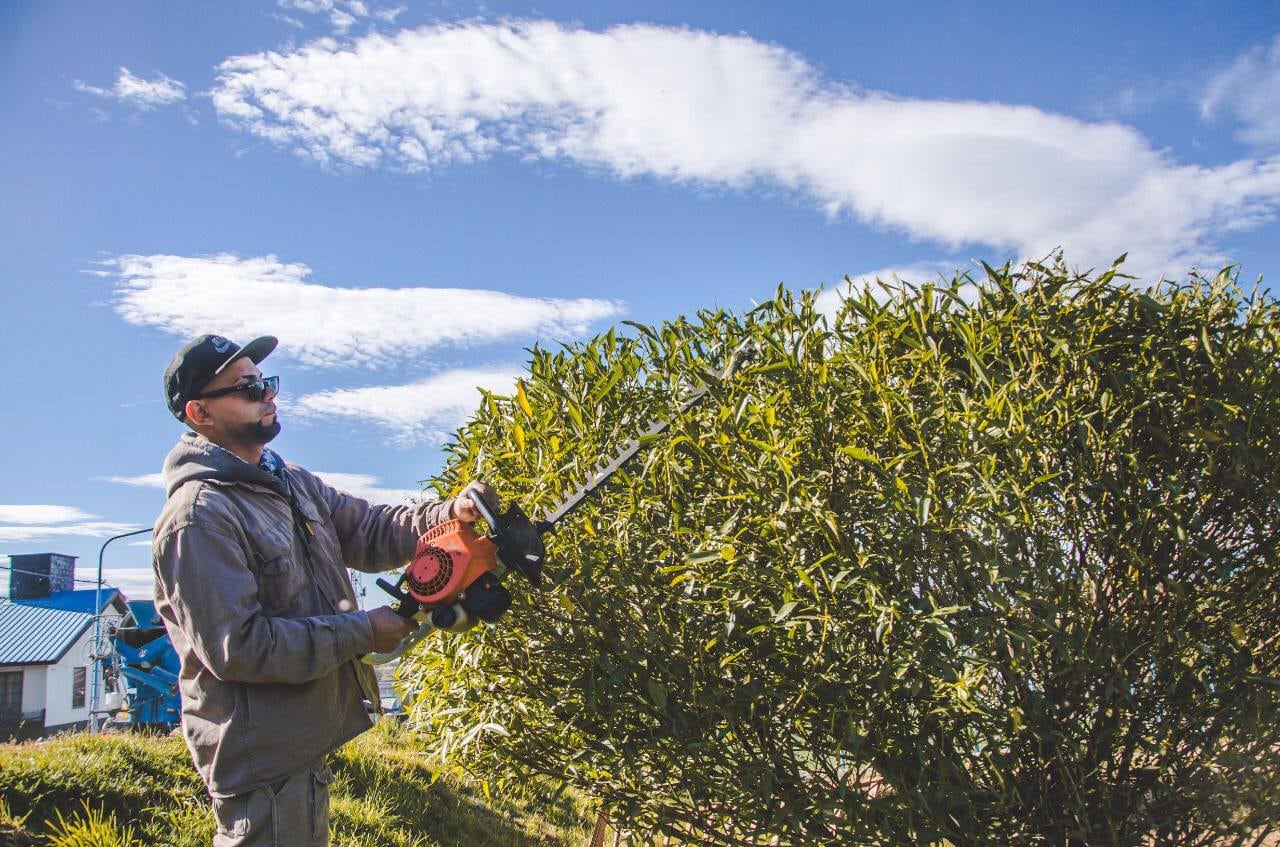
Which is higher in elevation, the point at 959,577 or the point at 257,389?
the point at 257,389

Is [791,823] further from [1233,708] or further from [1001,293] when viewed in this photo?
[1001,293]

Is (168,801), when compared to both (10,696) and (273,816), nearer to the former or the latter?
(273,816)

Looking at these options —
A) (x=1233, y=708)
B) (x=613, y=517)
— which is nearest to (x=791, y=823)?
(x=613, y=517)

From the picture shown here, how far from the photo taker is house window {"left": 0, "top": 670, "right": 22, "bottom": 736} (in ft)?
86.3

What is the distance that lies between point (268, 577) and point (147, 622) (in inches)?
558

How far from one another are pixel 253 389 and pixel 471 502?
799 millimetres

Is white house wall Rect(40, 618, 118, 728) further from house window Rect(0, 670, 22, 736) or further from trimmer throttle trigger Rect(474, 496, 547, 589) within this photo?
trimmer throttle trigger Rect(474, 496, 547, 589)

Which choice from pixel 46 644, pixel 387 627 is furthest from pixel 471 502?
pixel 46 644

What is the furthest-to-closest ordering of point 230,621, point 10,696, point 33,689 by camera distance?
point 33,689
point 10,696
point 230,621

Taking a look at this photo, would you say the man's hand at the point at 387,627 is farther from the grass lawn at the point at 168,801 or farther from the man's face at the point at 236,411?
the grass lawn at the point at 168,801

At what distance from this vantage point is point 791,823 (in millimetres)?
2959

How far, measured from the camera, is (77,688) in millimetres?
29391

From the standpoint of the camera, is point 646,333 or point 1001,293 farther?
point 646,333

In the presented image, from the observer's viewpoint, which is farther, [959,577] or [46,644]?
[46,644]
